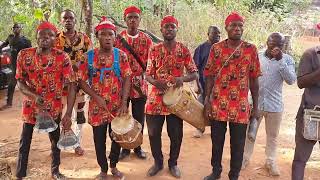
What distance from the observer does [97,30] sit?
3871 millimetres

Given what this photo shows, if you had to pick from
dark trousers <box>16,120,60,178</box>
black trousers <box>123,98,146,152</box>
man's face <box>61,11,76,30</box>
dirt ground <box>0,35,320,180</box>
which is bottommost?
dirt ground <box>0,35,320,180</box>

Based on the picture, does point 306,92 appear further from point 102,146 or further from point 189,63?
point 102,146

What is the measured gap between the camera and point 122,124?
389 cm

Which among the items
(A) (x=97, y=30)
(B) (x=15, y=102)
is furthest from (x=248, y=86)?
(B) (x=15, y=102)

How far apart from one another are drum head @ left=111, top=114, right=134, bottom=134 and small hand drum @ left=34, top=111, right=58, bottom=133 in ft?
2.01

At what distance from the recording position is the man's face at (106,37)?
3840mm

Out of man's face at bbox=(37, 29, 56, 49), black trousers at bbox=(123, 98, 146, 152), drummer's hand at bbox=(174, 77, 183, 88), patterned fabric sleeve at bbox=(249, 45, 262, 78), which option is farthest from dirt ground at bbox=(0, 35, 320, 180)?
man's face at bbox=(37, 29, 56, 49)

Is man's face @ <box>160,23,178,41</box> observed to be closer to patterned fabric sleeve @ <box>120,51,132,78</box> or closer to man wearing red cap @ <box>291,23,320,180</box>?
patterned fabric sleeve @ <box>120,51,132,78</box>

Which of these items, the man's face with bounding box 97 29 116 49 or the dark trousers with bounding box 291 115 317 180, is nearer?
the dark trousers with bounding box 291 115 317 180

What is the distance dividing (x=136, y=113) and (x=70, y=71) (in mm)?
1130

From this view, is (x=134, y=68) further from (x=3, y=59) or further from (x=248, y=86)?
(x=3, y=59)

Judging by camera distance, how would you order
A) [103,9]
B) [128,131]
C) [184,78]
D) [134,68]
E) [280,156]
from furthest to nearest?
[103,9] < [280,156] < [134,68] < [184,78] < [128,131]

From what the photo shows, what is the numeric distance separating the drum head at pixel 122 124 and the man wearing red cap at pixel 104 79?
0.06 m

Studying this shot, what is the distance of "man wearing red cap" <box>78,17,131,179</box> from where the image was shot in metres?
3.87
